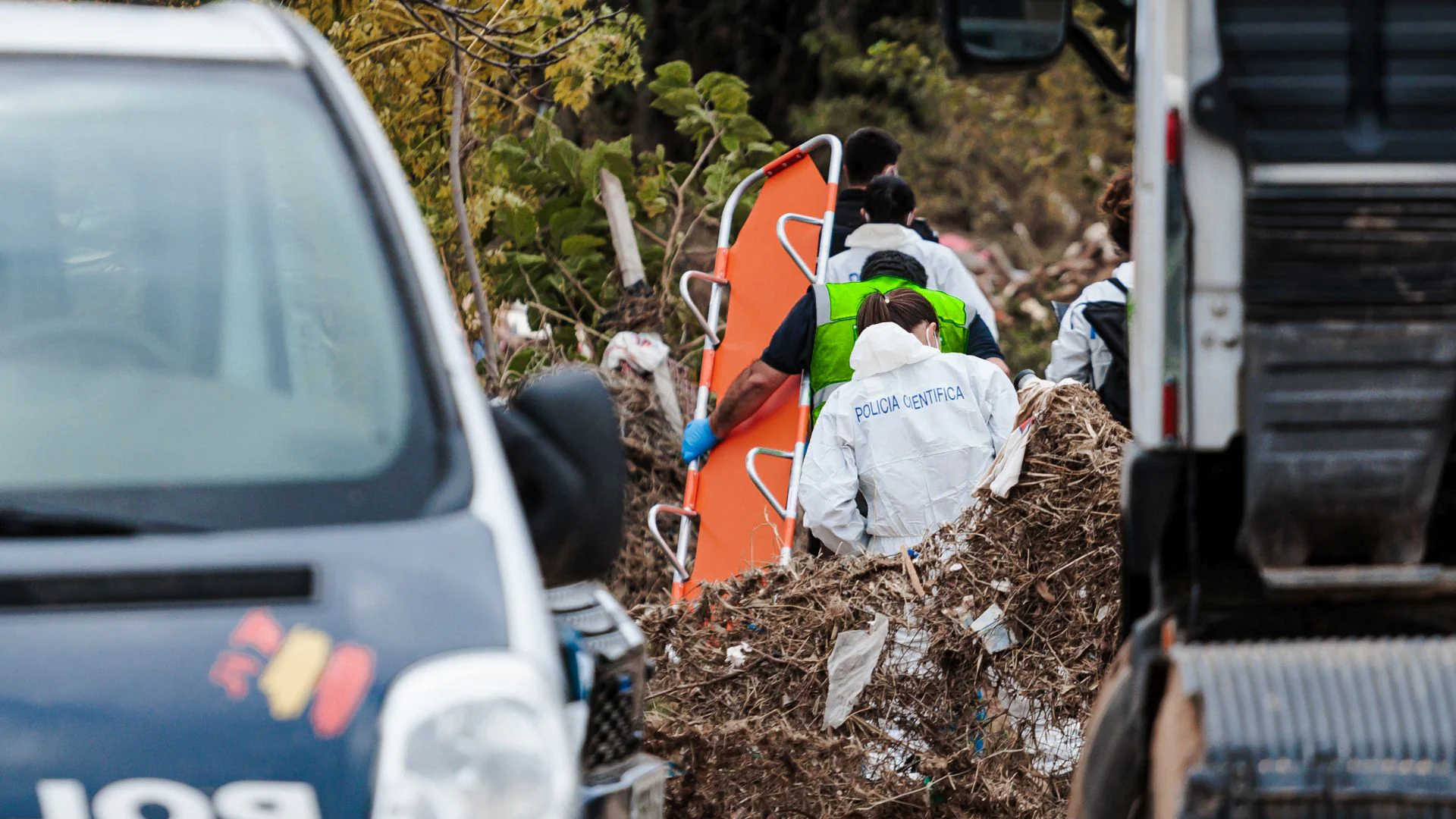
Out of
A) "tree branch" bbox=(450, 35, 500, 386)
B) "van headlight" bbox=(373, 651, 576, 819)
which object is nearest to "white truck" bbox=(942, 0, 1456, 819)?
"van headlight" bbox=(373, 651, 576, 819)

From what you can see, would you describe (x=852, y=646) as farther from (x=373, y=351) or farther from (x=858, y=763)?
(x=373, y=351)

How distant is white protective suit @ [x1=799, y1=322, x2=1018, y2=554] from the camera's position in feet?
21.5

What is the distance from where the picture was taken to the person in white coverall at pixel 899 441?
6.54 m

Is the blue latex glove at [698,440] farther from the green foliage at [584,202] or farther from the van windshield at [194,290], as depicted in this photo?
the van windshield at [194,290]

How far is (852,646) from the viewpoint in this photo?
5.75 metres

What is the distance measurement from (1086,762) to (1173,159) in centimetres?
114

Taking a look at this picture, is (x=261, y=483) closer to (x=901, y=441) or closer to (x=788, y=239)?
(x=901, y=441)

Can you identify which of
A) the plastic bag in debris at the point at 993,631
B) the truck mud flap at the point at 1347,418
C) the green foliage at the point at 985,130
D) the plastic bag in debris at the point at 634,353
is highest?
the truck mud flap at the point at 1347,418

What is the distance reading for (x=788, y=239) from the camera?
8633 millimetres

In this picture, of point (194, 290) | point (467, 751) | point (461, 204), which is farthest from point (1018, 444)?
point (467, 751)

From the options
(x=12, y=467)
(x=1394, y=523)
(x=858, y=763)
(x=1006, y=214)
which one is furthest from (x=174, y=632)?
(x=1006, y=214)

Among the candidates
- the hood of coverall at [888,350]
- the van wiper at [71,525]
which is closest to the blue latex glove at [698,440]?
the hood of coverall at [888,350]

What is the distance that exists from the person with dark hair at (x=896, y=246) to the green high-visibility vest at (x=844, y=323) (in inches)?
24.2

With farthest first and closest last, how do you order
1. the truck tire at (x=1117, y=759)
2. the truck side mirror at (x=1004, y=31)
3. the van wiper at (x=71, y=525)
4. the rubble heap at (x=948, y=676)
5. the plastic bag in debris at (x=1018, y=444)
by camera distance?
1. the plastic bag in debris at (x=1018, y=444)
2. the rubble heap at (x=948, y=676)
3. the truck side mirror at (x=1004, y=31)
4. the truck tire at (x=1117, y=759)
5. the van wiper at (x=71, y=525)
